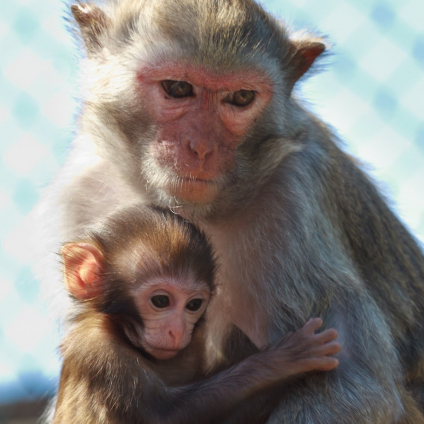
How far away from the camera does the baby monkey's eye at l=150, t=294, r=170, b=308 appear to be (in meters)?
3.75

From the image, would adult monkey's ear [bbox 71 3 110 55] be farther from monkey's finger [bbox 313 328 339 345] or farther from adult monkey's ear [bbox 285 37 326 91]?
monkey's finger [bbox 313 328 339 345]

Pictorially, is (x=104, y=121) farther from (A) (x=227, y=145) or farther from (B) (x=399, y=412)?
(B) (x=399, y=412)

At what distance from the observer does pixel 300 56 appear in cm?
442

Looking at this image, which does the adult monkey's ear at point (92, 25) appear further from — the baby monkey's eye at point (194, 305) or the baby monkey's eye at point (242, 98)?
the baby monkey's eye at point (194, 305)

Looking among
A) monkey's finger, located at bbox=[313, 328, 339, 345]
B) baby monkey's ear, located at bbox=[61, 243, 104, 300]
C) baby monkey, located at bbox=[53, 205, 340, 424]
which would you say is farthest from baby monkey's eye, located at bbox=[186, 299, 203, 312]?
monkey's finger, located at bbox=[313, 328, 339, 345]

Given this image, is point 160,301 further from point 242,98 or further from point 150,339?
point 242,98

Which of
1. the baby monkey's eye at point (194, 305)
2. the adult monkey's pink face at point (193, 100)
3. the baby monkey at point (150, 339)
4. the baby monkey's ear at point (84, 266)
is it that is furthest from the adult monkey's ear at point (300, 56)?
the baby monkey's ear at point (84, 266)

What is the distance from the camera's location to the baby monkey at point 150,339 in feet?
11.8

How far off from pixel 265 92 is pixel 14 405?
137 inches

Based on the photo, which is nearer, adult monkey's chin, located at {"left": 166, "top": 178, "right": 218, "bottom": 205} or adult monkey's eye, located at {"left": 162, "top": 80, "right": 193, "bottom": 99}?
adult monkey's chin, located at {"left": 166, "top": 178, "right": 218, "bottom": 205}

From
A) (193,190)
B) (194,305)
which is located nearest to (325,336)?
(194,305)

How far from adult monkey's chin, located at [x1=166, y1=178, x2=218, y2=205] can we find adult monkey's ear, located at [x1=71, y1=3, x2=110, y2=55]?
41.3 inches

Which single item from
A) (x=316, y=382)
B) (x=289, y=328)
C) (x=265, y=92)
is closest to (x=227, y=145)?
(x=265, y=92)

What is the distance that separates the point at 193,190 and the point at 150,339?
0.72 metres
